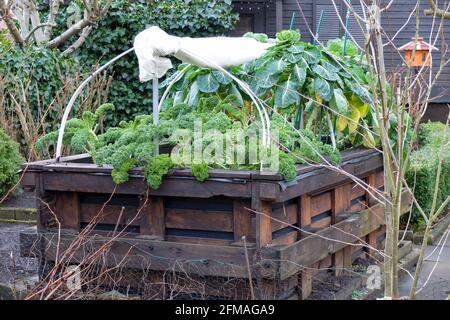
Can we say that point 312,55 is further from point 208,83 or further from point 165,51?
point 165,51

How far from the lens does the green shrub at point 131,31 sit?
492 inches

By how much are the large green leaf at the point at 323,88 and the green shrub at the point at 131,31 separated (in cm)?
684

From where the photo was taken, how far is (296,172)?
15.6ft

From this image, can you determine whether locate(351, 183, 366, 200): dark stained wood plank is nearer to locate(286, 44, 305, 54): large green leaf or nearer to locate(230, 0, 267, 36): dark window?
locate(286, 44, 305, 54): large green leaf

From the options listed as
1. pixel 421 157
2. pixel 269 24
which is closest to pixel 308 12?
pixel 269 24

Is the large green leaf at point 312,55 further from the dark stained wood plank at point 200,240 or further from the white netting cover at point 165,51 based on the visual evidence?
the dark stained wood plank at point 200,240

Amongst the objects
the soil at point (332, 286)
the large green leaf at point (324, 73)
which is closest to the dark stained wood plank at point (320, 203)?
the soil at point (332, 286)

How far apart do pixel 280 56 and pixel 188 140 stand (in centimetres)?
122

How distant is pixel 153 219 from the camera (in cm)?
487

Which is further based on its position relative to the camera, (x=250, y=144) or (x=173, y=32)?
(x=173, y=32)

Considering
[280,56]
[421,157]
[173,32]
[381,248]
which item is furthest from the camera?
[173,32]

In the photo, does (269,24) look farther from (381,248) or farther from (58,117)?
(381,248)

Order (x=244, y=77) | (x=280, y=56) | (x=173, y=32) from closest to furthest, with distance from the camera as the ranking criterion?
(x=280, y=56) < (x=244, y=77) < (x=173, y=32)

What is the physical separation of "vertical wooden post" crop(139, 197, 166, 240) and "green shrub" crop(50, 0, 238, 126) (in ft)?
24.5
